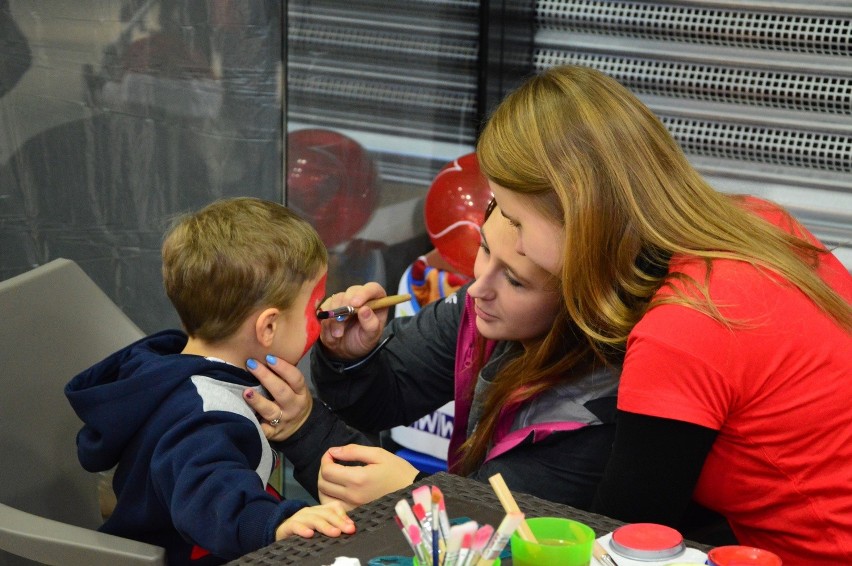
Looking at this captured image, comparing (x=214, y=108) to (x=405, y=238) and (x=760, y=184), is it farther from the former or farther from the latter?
(x=760, y=184)

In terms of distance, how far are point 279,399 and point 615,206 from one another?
721mm

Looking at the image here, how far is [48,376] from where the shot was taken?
1991 mm

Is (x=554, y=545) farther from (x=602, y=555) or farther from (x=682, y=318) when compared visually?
(x=682, y=318)

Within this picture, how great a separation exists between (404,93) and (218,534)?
2.27 m

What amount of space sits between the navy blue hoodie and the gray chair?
0.15m

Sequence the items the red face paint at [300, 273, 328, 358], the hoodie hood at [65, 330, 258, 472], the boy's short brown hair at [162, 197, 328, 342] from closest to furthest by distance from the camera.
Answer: the hoodie hood at [65, 330, 258, 472] < the boy's short brown hair at [162, 197, 328, 342] < the red face paint at [300, 273, 328, 358]

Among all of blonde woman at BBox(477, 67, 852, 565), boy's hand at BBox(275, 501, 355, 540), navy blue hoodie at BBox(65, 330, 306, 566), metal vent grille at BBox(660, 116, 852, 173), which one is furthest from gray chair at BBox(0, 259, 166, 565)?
metal vent grille at BBox(660, 116, 852, 173)

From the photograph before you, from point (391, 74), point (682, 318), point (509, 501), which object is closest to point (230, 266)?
point (682, 318)

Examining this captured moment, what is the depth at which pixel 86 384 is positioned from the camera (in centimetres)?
183

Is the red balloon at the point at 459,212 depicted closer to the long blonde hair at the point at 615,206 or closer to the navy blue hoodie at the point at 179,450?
the navy blue hoodie at the point at 179,450

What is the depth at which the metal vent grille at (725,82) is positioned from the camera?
3482 millimetres

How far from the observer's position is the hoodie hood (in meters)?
1.74

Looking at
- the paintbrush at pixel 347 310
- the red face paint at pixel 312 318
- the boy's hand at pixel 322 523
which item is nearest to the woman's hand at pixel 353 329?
the paintbrush at pixel 347 310

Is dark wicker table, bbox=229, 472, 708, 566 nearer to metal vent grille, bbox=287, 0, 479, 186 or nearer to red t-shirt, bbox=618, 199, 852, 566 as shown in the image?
red t-shirt, bbox=618, 199, 852, 566
